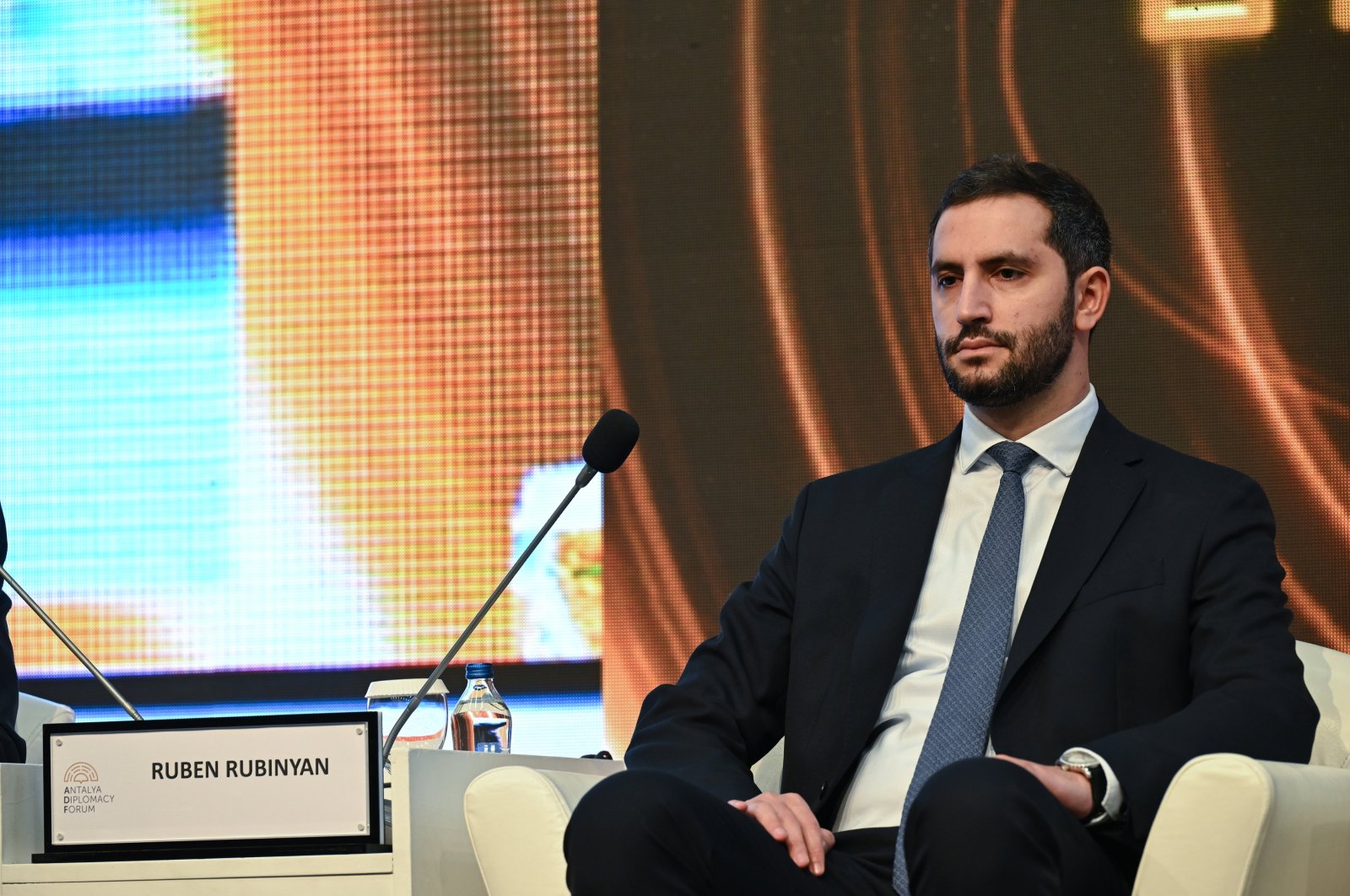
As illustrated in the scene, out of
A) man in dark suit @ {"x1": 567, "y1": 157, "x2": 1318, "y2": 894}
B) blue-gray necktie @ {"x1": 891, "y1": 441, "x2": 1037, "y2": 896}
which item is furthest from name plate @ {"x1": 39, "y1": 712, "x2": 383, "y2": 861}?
blue-gray necktie @ {"x1": 891, "y1": 441, "x2": 1037, "y2": 896}

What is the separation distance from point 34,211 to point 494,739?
1875 millimetres

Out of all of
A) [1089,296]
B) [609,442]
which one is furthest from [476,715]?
[1089,296]

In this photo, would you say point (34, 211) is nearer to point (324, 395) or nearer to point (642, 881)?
point (324, 395)

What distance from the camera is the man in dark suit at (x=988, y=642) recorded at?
1452mm

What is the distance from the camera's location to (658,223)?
3.37 meters

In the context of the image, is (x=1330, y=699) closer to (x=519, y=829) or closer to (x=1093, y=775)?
(x=1093, y=775)

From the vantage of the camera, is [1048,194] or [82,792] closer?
[82,792]

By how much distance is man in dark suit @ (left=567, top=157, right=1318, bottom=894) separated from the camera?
1452 millimetres

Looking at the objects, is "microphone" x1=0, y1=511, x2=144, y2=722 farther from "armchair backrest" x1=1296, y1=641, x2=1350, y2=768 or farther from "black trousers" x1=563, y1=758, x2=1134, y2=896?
"armchair backrest" x1=1296, y1=641, x2=1350, y2=768

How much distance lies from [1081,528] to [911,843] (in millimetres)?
536

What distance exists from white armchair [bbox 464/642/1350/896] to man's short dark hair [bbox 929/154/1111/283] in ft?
2.15

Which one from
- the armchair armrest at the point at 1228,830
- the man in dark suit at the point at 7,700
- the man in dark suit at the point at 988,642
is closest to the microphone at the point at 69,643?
the man in dark suit at the point at 7,700

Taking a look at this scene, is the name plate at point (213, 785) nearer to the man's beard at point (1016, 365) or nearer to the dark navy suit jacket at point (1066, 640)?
the dark navy suit jacket at point (1066, 640)

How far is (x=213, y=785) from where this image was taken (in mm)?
1785
